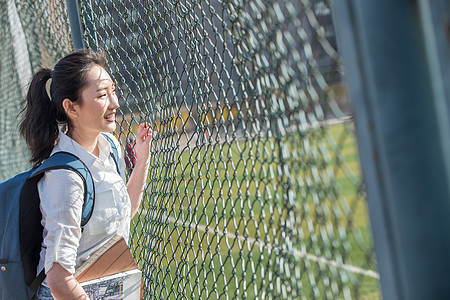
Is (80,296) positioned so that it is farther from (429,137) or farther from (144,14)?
(429,137)

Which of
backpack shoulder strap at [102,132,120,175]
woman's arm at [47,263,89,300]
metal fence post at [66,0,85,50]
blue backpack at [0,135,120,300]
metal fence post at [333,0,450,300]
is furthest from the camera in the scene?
metal fence post at [66,0,85,50]

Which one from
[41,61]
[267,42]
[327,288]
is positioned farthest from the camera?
[41,61]

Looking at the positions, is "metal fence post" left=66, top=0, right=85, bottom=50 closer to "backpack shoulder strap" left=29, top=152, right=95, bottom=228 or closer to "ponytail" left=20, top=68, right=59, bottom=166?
"ponytail" left=20, top=68, right=59, bottom=166

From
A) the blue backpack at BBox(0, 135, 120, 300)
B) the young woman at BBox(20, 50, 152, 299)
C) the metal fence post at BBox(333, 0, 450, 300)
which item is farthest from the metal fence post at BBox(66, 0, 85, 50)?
the metal fence post at BBox(333, 0, 450, 300)

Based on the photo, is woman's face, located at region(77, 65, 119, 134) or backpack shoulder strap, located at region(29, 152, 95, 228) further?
woman's face, located at region(77, 65, 119, 134)

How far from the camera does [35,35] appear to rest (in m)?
3.84

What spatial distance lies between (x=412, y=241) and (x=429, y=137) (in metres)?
0.15

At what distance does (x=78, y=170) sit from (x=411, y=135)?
1265 mm

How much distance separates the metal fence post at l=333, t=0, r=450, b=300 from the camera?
30.0 inches

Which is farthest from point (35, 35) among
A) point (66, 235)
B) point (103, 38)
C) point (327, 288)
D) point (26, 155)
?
point (327, 288)

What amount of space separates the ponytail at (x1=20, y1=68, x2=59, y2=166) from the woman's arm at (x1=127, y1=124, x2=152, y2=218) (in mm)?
332

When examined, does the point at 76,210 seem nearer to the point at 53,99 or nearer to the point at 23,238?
the point at 23,238

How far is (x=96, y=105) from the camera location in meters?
1.97

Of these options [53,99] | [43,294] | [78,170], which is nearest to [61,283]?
[43,294]
